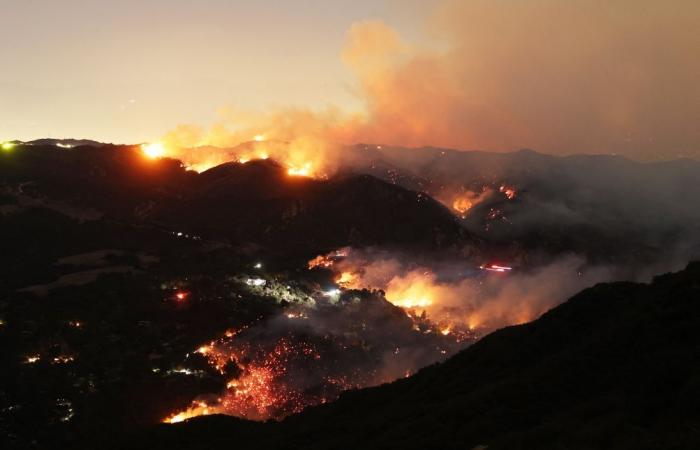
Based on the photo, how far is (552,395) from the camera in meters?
32.8

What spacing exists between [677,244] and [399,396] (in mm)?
177626

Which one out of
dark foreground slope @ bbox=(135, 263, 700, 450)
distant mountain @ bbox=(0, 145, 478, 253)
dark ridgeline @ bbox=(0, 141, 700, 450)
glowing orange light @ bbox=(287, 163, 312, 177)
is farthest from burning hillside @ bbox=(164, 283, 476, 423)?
glowing orange light @ bbox=(287, 163, 312, 177)

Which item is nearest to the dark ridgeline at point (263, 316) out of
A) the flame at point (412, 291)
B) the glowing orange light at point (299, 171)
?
the glowing orange light at point (299, 171)

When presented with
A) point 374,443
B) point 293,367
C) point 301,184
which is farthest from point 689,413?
point 301,184

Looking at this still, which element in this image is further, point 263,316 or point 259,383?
point 263,316

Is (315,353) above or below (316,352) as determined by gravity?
below

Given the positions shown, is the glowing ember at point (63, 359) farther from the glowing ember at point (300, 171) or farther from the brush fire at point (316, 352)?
the glowing ember at point (300, 171)

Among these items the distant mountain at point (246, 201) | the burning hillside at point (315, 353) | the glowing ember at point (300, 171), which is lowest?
the burning hillside at point (315, 353)

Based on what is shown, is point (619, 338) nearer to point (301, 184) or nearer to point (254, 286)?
point (254, 286)

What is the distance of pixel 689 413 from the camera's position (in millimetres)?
22641

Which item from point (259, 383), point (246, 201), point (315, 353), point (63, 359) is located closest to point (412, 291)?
point (315, 353)

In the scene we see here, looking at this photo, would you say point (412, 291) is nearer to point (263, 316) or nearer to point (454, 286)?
point (454, 286)

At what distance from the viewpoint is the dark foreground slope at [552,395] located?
2462 centimetres

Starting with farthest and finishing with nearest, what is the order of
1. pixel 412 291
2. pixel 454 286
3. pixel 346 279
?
pixel 454 286, pixel 412 291, pixel 346 279
